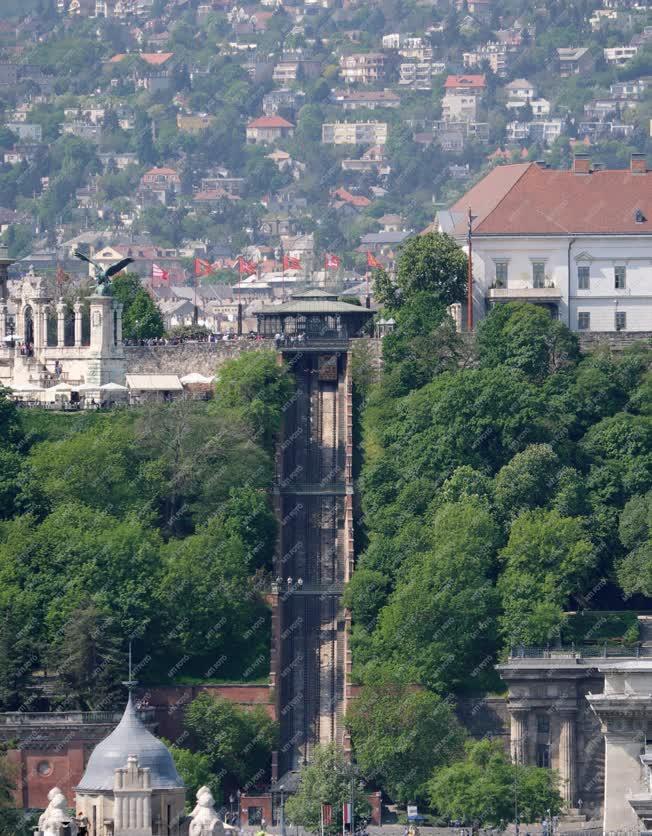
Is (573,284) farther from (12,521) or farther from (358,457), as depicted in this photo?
(12,521)

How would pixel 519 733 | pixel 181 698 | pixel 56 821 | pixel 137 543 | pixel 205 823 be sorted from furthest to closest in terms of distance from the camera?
pixel 137 543
pixel 181 698
pixel 519 733
pixel 56 821
pixel 205 823

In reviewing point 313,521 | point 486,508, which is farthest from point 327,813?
point 313,521

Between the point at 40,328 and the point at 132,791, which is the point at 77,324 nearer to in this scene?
the point at 40,328

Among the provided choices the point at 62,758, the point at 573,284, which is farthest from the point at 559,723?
the point at 573,284

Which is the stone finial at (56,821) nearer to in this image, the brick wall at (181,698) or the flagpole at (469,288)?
the brick wall at (181,698)

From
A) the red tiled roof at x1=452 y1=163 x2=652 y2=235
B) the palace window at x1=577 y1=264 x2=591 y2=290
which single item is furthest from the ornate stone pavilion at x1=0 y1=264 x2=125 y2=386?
the palace window at x1=577 y1=264 x2=591 y2=290
